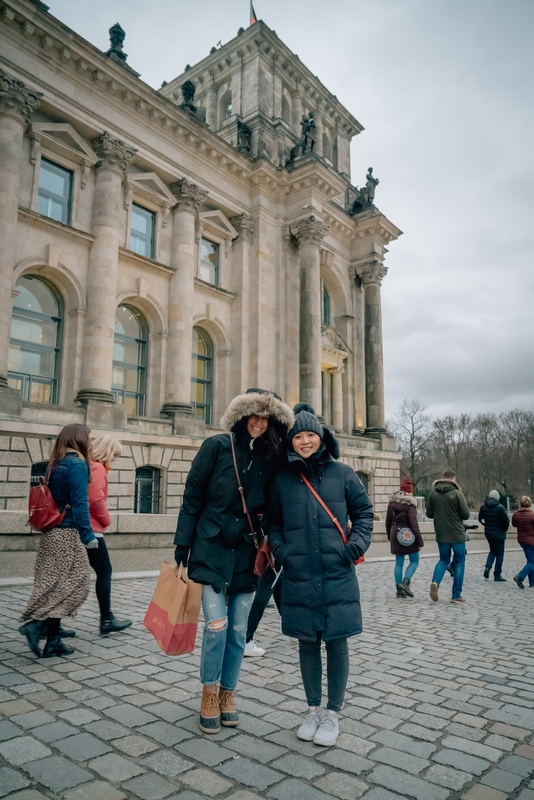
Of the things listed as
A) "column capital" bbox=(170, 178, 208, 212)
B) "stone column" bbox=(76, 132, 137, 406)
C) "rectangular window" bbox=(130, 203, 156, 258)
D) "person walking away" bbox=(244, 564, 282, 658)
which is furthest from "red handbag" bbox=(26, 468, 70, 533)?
"column capital" bbox=(170, 178, 208, 212)

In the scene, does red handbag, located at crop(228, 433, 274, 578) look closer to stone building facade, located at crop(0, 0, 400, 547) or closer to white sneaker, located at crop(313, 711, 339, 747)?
white sneaker, located at crop(313, 711, 339, 747)

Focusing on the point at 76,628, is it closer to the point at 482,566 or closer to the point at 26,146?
the point at 482,566

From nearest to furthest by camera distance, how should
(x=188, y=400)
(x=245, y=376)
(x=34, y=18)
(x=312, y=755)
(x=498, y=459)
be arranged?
(x=312, y=755) < (x=34, y=18) < (x=188, y=400) < (x=245, y=376) < (x=498, y=459)

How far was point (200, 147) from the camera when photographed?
876 inches

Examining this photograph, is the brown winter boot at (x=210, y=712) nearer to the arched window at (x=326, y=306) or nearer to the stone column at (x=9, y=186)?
the stone column at (x=9, y=186)

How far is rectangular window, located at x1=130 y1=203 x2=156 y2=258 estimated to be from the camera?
20891 mm

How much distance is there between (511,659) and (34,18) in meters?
20.2

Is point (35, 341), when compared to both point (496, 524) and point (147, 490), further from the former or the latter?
Answer: point (496, 524)

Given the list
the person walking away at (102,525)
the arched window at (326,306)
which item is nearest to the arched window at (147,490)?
the person walking away at (102,525)

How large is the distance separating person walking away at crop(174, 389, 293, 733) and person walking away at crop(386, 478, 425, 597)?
5.66 metres

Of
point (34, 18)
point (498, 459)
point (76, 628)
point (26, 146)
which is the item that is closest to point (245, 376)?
point (26, 146)

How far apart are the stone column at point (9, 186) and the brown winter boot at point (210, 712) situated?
13436mm

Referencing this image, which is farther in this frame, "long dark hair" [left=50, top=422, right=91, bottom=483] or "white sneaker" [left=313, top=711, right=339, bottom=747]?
"long dark hair" [left=50, top=422, right=91, bottom=483]

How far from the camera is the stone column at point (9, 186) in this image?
15.4 meters
